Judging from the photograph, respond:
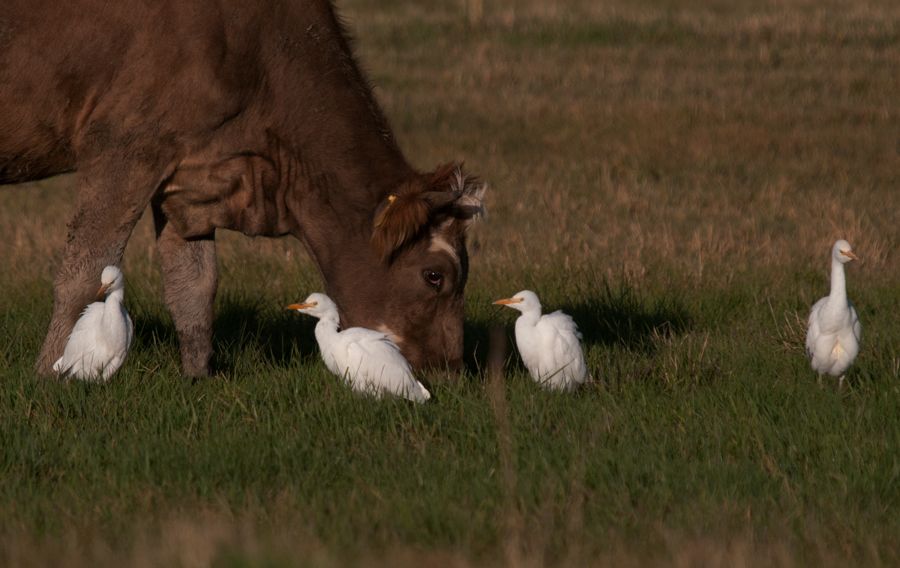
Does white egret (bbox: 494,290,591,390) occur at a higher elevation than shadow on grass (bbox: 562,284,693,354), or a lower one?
higher

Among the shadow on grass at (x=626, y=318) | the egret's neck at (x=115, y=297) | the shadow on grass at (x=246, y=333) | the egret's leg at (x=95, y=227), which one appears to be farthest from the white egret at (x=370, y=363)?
the shadow on grass at (x=626, y=318)

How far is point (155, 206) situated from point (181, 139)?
752 millimetres

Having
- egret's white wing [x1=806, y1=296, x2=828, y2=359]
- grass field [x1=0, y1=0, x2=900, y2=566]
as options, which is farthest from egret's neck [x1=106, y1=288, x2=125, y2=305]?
egret's white wing [x1=806, y1=296, x2=828, y2=359]

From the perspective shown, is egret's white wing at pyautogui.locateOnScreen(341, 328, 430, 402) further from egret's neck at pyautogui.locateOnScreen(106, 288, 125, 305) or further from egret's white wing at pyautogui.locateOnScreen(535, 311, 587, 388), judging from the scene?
egret's neck at pyautogui.locateOnScreen(106, 288, 125, 305)

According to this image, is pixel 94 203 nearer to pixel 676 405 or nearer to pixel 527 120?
pixel 676 405

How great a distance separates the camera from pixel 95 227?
7.71 m

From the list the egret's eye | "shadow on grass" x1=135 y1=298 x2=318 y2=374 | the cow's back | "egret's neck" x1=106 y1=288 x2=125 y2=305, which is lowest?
"shadow on grass" x1=135 y1=298 x2=318 y2=374

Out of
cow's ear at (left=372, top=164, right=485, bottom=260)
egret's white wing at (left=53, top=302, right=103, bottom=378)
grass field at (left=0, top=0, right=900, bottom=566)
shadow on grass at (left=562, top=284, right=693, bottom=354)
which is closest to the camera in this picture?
grass field at (left=0, top=0, right=900, bottom=566)

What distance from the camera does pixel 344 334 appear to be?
303 inches

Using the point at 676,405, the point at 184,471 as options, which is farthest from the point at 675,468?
the point at 184,471

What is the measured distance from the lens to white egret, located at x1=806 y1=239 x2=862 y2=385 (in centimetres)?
777

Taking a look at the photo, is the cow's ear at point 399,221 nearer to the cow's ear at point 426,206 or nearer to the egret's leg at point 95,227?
the cow's ear at point 426,206

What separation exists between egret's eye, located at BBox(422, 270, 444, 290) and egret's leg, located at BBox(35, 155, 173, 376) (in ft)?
4.78

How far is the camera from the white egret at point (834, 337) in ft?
25.5
